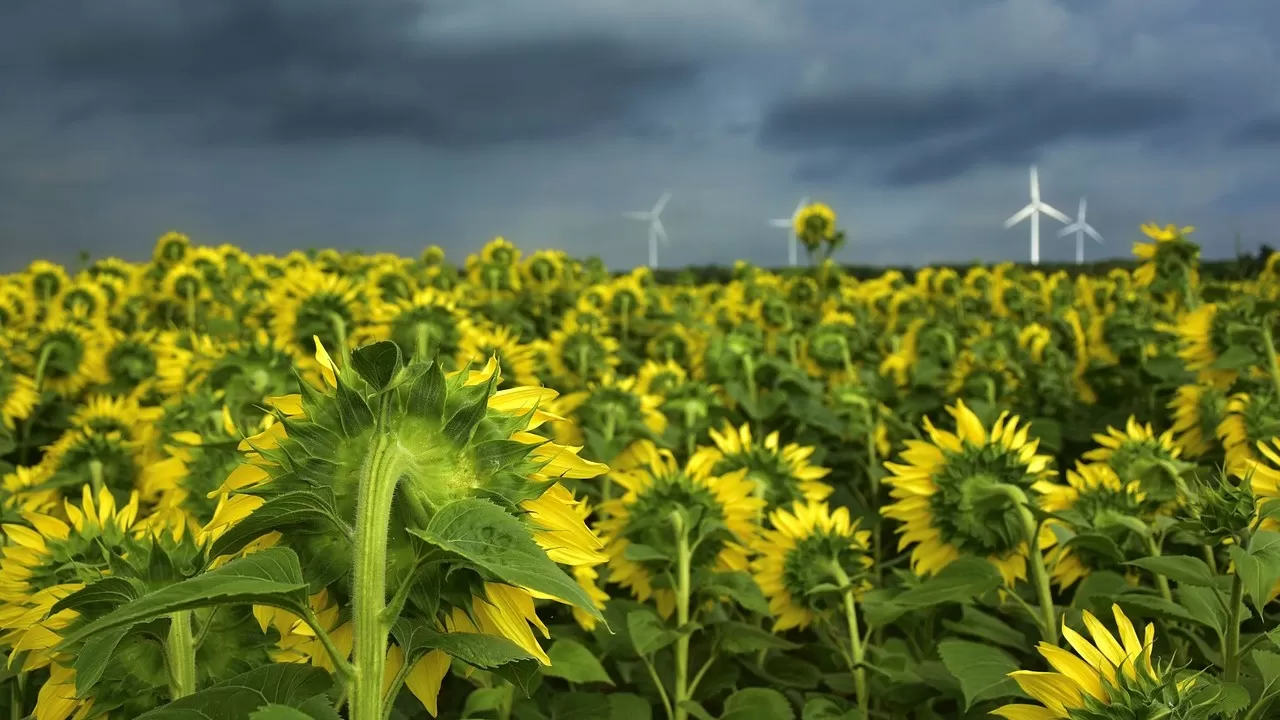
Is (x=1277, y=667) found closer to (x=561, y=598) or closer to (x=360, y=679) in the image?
(x=561, y=598)

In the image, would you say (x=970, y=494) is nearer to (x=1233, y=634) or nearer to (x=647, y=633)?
(x=1233, y=634)

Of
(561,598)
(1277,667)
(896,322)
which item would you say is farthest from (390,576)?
(896,322)

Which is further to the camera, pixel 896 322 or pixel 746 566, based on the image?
pixel 896 322

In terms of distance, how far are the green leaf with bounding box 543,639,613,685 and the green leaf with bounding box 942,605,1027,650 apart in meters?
0.76

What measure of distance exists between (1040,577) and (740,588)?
24.9 inches

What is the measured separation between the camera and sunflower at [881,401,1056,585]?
1926mm

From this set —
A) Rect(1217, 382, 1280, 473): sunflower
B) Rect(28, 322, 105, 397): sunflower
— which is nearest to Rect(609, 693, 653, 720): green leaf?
Rect(1217, 382, 1280, 473): sunflower

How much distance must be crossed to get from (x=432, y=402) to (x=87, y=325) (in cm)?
502

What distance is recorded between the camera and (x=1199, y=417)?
3.11 meters

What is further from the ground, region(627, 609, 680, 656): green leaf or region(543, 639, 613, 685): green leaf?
region(627, 609, 680, 656): green leaf

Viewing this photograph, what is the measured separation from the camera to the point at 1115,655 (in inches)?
46.1

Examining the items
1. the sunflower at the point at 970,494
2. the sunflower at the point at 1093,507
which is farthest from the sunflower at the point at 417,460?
the sunflower at the point at 1093,507

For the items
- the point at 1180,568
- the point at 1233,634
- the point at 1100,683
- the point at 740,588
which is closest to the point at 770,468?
the point at 740,588

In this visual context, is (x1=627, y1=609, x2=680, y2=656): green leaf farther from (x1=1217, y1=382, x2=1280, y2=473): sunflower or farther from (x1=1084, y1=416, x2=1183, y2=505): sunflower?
(x1=1217, y1=382, x2=1280, y2=473): sunflower
